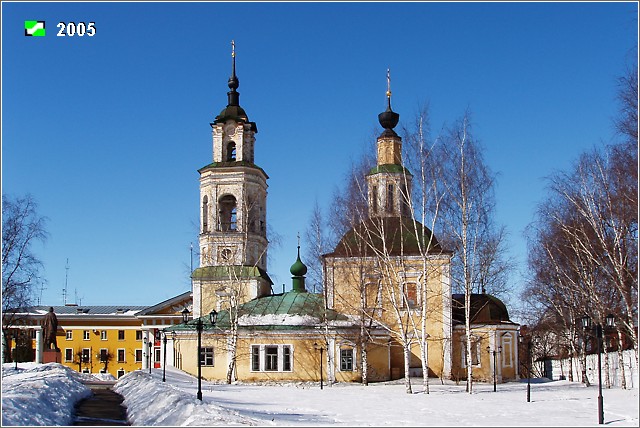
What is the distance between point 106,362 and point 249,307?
35054mm

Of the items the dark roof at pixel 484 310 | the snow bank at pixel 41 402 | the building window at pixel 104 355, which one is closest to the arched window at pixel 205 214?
the dark roof at pixel 484 310

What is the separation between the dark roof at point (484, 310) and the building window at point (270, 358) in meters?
8.41

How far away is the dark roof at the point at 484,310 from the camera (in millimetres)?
40469

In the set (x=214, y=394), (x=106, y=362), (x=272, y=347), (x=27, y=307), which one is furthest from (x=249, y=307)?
(x=106, y=362)

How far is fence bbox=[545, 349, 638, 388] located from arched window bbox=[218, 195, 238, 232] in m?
19.0

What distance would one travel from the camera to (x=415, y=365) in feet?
129

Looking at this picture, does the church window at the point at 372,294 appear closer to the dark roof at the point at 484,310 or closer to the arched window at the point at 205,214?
the dark roof at the point at 484,310

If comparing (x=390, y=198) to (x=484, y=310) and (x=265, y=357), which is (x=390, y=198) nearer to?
(x=484, y=310)

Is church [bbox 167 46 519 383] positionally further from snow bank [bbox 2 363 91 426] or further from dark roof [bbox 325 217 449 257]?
snow bank [bbox 2 363 91 426]

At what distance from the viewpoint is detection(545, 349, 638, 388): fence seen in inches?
1261

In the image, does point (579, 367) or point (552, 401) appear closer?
point (552, 401)

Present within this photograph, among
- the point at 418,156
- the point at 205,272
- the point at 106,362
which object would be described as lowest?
the point at 106,362

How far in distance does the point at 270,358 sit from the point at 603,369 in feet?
47.5

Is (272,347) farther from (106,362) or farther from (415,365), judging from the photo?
(106,362)
